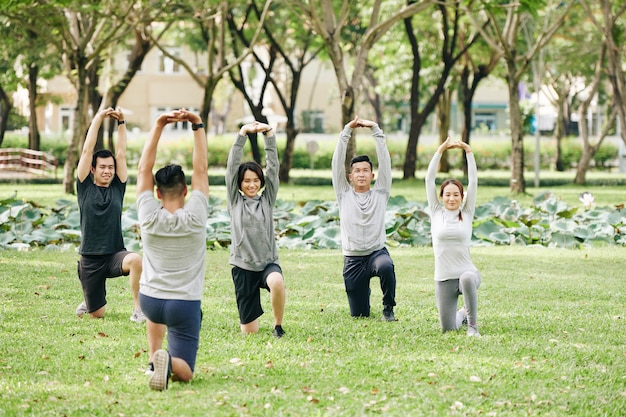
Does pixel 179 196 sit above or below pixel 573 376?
above

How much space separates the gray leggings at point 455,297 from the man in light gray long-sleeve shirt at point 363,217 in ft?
1.86

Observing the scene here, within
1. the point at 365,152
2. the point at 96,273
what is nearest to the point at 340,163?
the point at 96,273

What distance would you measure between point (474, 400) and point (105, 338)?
10.2ft

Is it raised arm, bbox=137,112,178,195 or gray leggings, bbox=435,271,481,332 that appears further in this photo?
gray leggings, bbox=435,271,481,332

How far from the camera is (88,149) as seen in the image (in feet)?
27.8

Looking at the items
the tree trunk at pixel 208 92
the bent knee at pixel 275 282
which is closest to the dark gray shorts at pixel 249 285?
the bent knee at pixel 275 282

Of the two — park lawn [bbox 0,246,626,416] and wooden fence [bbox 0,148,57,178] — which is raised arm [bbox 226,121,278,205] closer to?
park lawn [bbox 0,246,626,416]

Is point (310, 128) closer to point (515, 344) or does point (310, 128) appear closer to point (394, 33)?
point (394, 33)

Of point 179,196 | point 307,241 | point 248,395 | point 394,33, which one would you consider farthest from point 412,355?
point 394,33

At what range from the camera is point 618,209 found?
53.9ft

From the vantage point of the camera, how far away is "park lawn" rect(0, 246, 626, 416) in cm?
591

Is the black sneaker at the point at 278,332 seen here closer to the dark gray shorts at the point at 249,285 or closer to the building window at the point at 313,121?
the dark gray shorts at the point at 249,285

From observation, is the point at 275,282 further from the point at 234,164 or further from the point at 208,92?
the point at 208,92

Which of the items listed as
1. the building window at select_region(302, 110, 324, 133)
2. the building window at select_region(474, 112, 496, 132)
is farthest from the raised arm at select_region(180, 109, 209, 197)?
the building window at select_region(474, 112, 496, 132)
